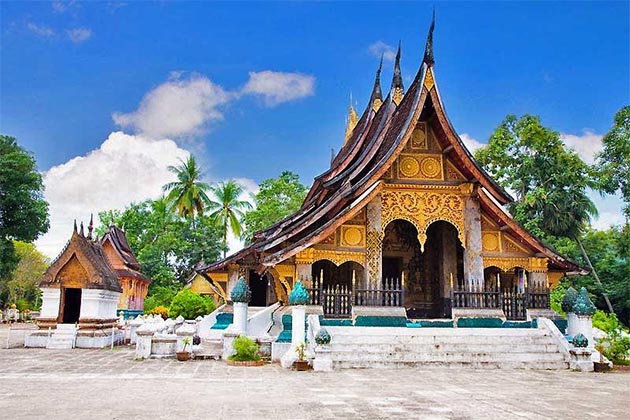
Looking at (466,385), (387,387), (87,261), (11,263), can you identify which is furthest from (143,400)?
(11,263)

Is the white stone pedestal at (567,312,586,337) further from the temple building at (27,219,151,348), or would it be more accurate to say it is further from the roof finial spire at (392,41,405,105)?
the temple building at (27,219,151,348)

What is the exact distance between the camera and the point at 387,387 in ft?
24.7

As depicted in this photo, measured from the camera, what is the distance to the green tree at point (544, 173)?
27.9 meters

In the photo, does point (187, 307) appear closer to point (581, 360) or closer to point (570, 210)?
point (581, 360)

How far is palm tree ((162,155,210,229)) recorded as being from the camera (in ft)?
139

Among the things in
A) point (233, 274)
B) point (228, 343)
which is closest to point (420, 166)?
point (228, 343)

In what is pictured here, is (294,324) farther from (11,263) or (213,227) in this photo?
(213,227)

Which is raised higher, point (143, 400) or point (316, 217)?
point (316, 217)

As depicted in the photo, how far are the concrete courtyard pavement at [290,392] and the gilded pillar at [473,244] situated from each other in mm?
3563

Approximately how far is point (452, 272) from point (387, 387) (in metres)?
7.95

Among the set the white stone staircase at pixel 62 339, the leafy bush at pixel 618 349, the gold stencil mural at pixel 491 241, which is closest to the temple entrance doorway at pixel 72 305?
the white stone staircase at pixel 62 339

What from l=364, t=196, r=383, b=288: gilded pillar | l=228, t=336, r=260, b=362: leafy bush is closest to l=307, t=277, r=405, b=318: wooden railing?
l=364, t=196, r=383, b=288: gilded pillar

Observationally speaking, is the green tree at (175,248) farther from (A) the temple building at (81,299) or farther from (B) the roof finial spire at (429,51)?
(B) the roof finial spire at (429,51)

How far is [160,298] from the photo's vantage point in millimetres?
35656
